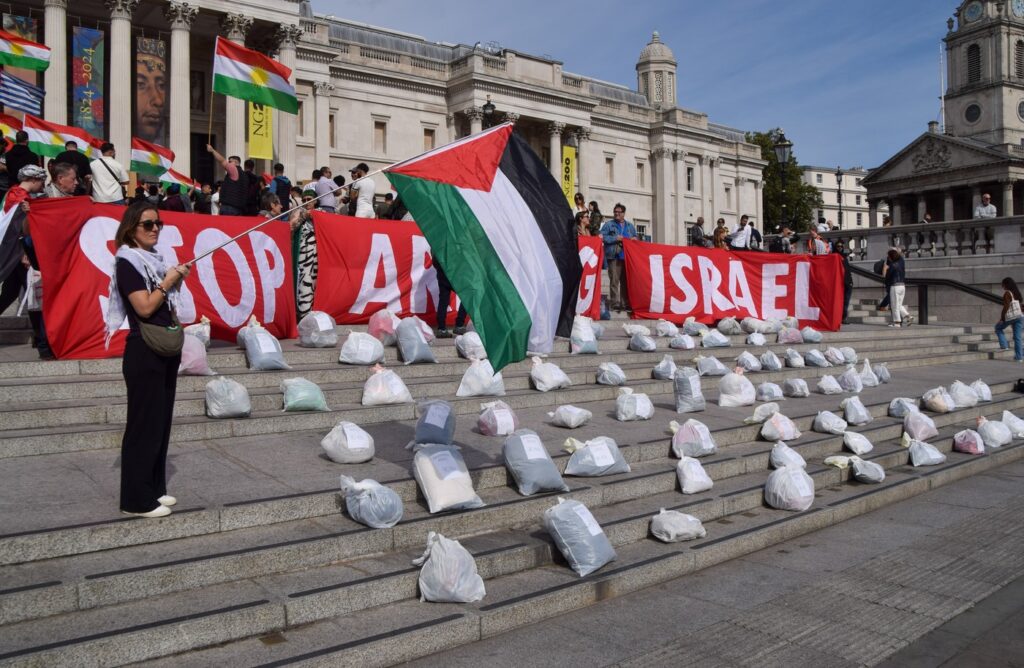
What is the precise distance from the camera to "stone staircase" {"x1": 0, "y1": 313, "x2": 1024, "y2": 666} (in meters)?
3.77

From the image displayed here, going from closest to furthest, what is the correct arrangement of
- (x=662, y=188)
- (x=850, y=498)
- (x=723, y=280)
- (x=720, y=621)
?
(x=720, y=621)
(x=850, y=498)
(x=723, y=280)
(x=662, y=188)

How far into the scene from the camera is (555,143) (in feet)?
175

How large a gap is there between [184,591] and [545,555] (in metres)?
2.14

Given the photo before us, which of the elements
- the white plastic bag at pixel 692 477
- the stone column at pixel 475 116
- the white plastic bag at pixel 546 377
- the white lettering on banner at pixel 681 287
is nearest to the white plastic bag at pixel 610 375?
the white plastic bag at pixel 546 377

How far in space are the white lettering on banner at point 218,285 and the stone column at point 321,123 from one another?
32719 millimetres

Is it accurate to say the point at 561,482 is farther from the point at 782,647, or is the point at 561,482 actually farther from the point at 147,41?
the point at 147,41

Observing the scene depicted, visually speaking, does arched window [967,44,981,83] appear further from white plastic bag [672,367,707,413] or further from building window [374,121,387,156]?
white plastic bag [672,367,707,413]

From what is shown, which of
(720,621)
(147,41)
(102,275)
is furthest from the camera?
(147,41)

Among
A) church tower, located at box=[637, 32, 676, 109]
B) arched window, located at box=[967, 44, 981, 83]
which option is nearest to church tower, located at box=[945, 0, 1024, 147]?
arched window, located at box=[967, 44, 981, 83]

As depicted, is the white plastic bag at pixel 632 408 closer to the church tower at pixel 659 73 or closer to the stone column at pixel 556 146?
the stone column at pixel 556 146

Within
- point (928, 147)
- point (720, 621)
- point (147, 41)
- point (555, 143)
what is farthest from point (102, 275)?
point (928, 147)

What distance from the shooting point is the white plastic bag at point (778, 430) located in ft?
27.3

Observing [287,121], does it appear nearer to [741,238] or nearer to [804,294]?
[741,238]

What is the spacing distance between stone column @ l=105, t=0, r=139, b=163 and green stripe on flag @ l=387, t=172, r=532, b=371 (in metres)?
29.8
